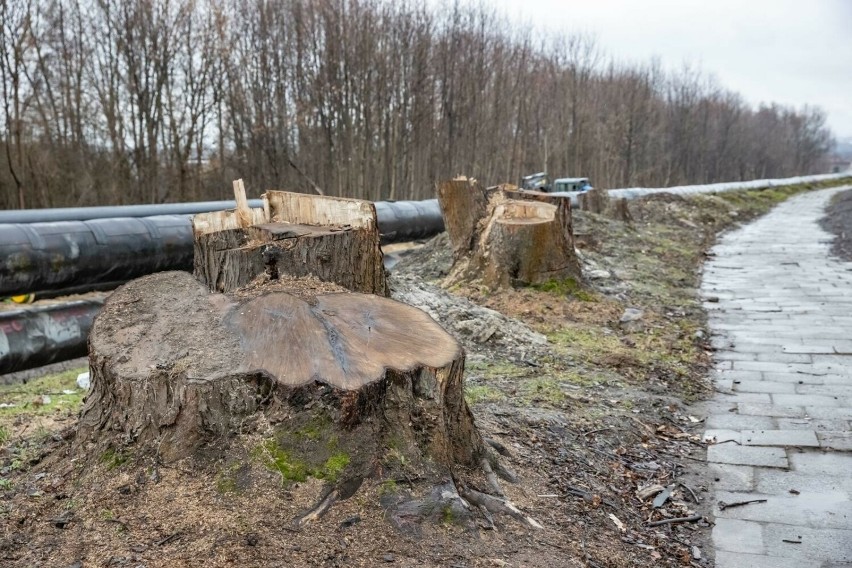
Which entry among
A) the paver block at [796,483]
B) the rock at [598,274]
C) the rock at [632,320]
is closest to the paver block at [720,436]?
the paver block at [796,483]

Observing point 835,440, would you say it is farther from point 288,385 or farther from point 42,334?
point 42,334

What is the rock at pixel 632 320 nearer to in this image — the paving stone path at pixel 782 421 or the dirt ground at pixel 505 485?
the dirt ground at pixel 505 485

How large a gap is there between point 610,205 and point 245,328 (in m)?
14.0

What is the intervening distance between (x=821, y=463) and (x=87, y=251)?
20.8 feet

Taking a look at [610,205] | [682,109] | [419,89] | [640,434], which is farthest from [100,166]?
[682,109]

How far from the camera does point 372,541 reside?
8.50ft

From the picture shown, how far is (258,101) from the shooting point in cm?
2147

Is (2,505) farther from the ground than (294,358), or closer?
closer

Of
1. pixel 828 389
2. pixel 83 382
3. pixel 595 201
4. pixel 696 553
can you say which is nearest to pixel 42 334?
pixel 83 382

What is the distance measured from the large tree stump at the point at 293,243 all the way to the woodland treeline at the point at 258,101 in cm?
1461

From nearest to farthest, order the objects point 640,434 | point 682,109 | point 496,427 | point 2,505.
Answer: point 2,505, point 496,427, point 640,434, point 682,109

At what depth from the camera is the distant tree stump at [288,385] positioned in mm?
2764

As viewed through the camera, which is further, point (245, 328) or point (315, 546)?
point (245, 328)

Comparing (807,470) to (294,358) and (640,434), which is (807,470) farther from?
(294,358)
